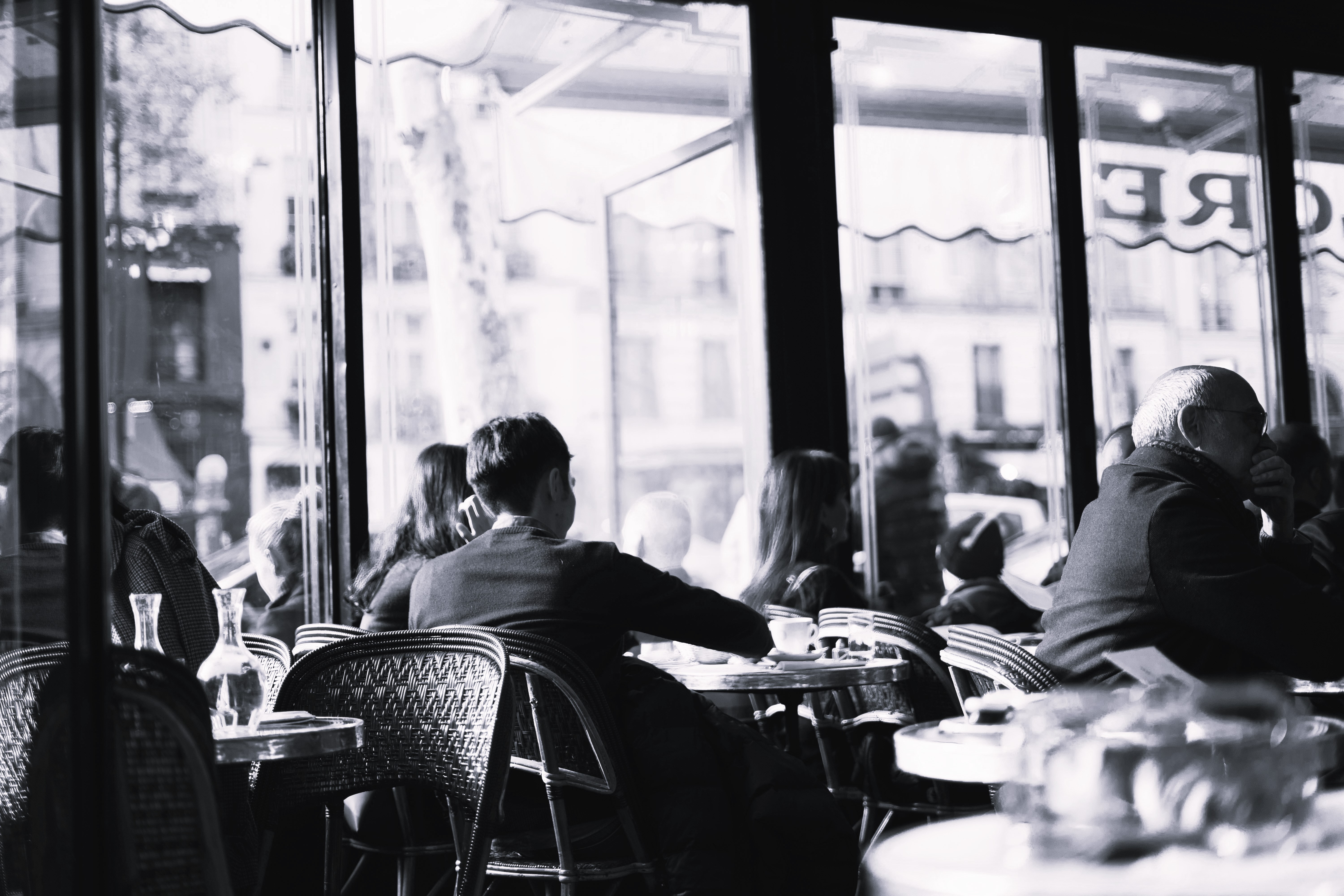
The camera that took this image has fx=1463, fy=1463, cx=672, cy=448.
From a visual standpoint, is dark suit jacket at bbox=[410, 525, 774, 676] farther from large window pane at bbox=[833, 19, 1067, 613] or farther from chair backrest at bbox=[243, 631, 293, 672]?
large window pane at bbox=[833, 19, 1067, 613]

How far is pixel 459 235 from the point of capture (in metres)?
5.09

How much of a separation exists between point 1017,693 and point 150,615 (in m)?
Result: 1.35

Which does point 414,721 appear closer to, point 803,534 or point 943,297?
point 803,534

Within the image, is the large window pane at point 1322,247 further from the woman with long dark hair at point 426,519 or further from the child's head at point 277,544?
the child's head at point 277,544

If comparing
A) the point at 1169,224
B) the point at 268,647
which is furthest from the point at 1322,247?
the point at 268,647

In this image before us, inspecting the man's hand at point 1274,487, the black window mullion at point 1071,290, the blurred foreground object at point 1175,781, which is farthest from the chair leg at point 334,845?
the black window mullion at point 1071,290

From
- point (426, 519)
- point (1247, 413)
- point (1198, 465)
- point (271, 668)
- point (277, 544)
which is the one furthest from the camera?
point (277, 544)

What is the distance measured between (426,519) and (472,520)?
0.65 feet

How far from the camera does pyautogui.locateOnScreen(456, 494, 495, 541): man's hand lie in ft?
13.1

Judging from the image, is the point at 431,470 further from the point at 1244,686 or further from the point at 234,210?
the point at 1244,686

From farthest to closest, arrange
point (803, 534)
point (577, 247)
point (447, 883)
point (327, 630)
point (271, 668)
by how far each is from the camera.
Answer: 1. point (577, 247)
2. point (803, 534)
3. point (447, 883)
4. point (327, 630)
5. point (271, 668)

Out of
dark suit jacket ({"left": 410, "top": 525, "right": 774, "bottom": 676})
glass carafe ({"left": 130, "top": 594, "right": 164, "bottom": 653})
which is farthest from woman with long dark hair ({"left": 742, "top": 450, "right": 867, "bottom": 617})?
glass carafe ({"left": 130, "top": 594, "right": 164, "bottom": 653})

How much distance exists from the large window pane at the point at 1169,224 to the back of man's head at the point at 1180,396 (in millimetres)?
3329

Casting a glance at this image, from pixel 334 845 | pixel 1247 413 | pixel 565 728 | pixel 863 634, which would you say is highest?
pixel 1247 413
